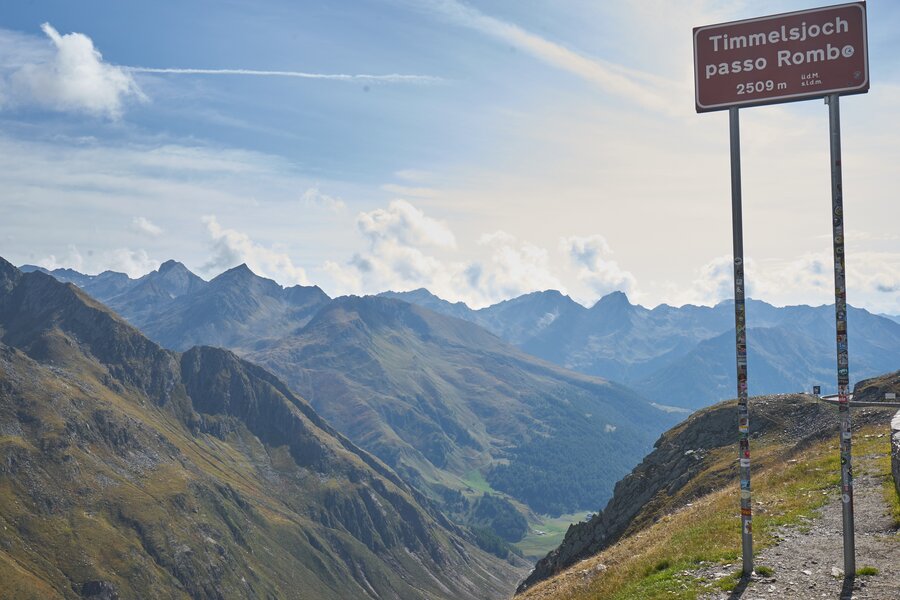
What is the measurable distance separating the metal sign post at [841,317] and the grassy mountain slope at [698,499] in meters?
4.17

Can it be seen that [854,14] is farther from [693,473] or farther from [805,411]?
[805,411]

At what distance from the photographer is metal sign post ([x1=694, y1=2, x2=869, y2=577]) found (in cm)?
1911

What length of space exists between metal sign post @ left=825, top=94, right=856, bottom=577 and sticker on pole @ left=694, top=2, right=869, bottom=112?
0.80m

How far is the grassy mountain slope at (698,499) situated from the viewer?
23.5m

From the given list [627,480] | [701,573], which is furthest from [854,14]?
[627,480]

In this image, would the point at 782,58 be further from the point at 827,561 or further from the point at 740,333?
the point at 827,561

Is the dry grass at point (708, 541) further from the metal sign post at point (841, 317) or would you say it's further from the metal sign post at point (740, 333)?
the metal sign post at point (841, 317)

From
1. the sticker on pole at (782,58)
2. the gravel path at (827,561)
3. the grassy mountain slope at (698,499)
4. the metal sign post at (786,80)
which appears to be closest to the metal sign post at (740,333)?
the metal sign post at (786,80)

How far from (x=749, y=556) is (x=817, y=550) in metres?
3.43

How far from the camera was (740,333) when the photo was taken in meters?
20.2

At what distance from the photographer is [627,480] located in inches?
3386

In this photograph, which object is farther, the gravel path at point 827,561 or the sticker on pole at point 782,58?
the sticker on pole at point 782,58

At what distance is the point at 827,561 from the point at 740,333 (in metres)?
7.63

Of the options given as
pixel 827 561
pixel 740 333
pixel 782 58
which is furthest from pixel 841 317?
pixel 782 58
